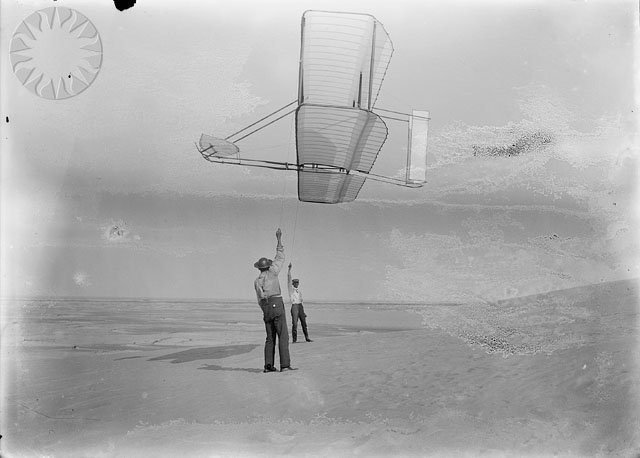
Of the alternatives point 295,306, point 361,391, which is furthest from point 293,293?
point 361,391

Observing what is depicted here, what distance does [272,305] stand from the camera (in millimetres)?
3904

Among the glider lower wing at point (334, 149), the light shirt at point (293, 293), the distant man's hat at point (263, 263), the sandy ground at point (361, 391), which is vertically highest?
the glider lower wing at point (334, 149)

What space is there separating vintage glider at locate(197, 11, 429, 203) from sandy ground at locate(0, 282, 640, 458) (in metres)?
1.18

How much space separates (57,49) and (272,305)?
2417 mm

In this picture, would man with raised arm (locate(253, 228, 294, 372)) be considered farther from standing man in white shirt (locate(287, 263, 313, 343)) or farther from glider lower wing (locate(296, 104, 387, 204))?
glider lower wing (locate(296, 104, 387, 204))

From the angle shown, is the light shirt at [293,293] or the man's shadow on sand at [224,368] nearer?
the man's shadow on sand at [224,368]

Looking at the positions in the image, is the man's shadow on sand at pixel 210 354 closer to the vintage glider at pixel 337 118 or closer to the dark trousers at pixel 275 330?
the dark trousers at pixel 275 330

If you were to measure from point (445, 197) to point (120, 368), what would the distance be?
8.85 ft

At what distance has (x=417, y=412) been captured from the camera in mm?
3715

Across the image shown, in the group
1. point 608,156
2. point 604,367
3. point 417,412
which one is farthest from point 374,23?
point 604,367

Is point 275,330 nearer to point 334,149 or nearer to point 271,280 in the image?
point 271,280

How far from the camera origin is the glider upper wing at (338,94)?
3531 mm

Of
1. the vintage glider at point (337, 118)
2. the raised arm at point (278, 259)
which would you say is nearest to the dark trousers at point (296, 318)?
the raised arm at point (278, 259)

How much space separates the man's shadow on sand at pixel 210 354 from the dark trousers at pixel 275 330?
16 cm
